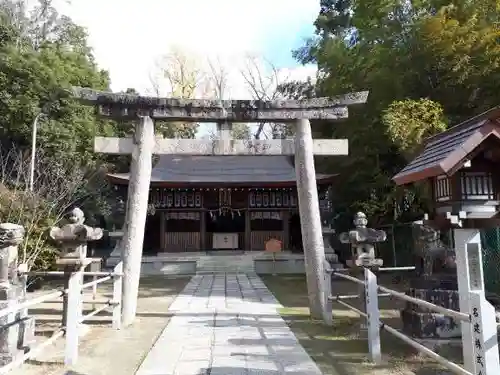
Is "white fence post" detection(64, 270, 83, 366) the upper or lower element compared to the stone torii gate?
lower

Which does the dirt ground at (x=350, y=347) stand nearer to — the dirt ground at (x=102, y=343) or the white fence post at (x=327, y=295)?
the white fence post at (x=327, y=295)

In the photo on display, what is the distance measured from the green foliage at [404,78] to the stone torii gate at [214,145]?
3.41m

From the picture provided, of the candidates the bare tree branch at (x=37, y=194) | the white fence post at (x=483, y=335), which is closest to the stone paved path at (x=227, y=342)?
the white fence post at (x=483, y=335)

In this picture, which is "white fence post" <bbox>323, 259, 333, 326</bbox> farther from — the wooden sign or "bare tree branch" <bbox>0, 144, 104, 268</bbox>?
the wooden sign

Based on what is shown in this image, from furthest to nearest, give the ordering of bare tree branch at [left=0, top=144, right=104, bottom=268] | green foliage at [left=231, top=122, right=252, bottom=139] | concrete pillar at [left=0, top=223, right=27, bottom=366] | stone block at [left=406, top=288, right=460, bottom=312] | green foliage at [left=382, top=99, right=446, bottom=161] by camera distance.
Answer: green foliage at [left=231, top=122, right=252, bottom=139], bare tree branch at [left=0, top=144, right=104, bottom=268], green foliage at [left=382, top=99, right=446, bottom=161], stone block at [left=406, top=288, right=460, bottom=312], concrete pillar at [left=0, top=223, right=27, bottom=366]

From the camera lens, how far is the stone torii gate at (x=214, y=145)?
8.56 meters

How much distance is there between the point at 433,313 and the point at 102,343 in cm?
494

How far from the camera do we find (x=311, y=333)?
24.9 ft

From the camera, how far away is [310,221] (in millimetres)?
8836

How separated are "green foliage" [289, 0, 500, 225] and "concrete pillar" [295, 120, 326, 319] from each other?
11.5 feet

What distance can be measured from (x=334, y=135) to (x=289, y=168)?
234 inches

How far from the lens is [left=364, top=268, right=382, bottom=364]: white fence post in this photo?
5.80 metres

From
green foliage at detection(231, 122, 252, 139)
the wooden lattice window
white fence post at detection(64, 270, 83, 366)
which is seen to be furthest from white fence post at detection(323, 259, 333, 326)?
green foliage at detection(231, 122, 252, 139)

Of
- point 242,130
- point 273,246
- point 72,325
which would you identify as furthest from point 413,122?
point 242,130
